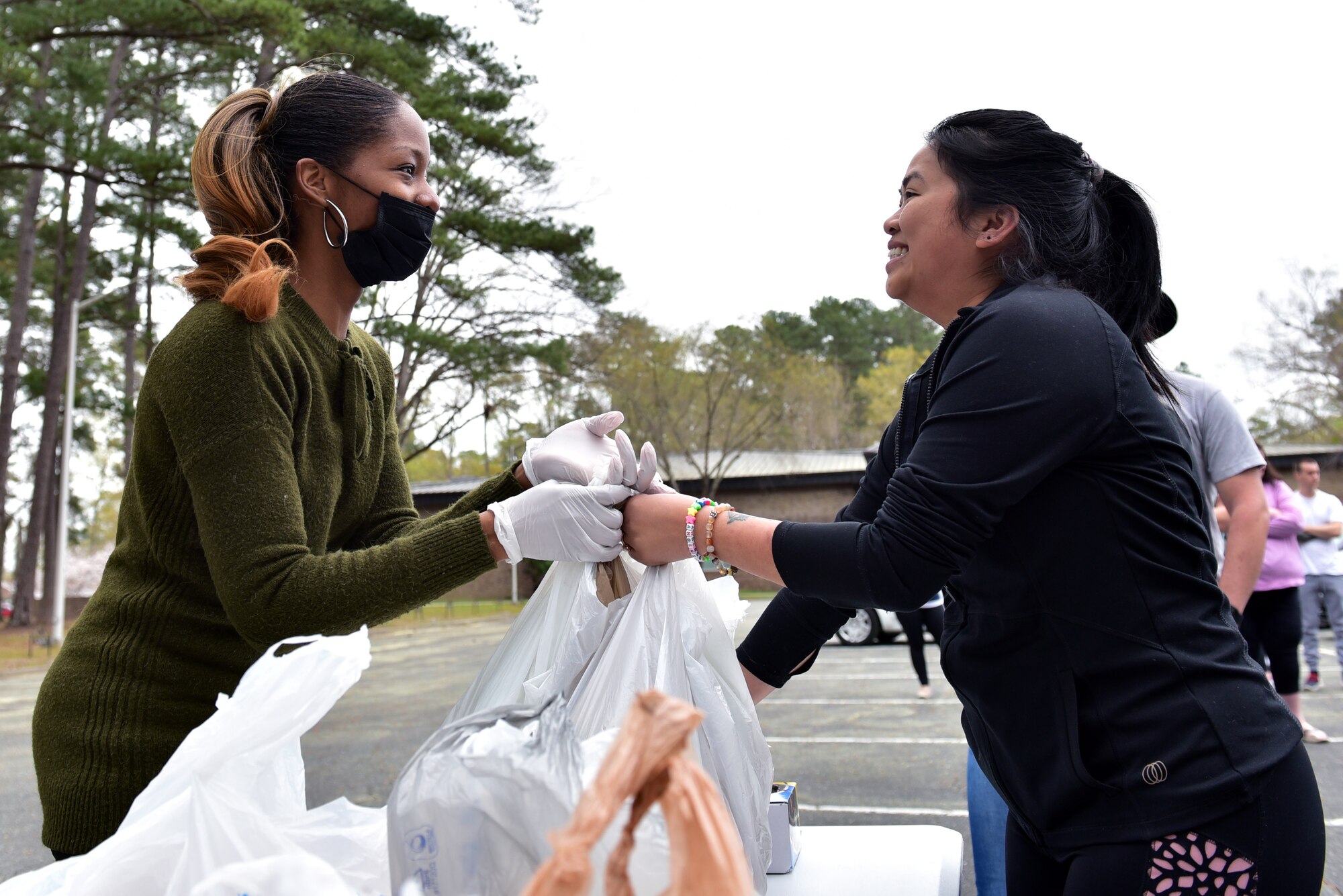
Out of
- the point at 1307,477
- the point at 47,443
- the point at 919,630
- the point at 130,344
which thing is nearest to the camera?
the point at 1307,477

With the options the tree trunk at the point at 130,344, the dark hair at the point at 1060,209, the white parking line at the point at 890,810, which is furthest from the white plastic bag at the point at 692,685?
the tree trunk at the point at 130,344

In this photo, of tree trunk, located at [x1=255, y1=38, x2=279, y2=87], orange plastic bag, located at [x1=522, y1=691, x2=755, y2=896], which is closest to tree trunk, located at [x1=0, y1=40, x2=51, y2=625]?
tree trunk, located at [x1=255, y1=38, x2=279, y2=87]

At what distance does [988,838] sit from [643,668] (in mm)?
1293

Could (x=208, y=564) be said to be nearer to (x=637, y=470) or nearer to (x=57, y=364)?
(x=637, y=470)

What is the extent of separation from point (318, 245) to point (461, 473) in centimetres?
3709

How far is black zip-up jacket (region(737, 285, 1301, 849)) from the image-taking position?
1270 millimetres

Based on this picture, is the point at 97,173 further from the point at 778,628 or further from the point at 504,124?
the point at 778,628

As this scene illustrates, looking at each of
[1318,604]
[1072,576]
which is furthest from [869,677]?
[1072,576]

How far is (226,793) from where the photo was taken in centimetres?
122

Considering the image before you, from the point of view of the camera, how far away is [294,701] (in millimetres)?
1188

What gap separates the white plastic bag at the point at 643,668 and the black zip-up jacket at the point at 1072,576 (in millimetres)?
253

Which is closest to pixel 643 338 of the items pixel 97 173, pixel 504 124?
pixel 504 124

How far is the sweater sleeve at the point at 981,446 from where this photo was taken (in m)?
1.30

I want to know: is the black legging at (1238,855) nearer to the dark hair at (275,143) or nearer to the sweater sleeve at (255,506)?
the sweater sleeve at (255,506)
